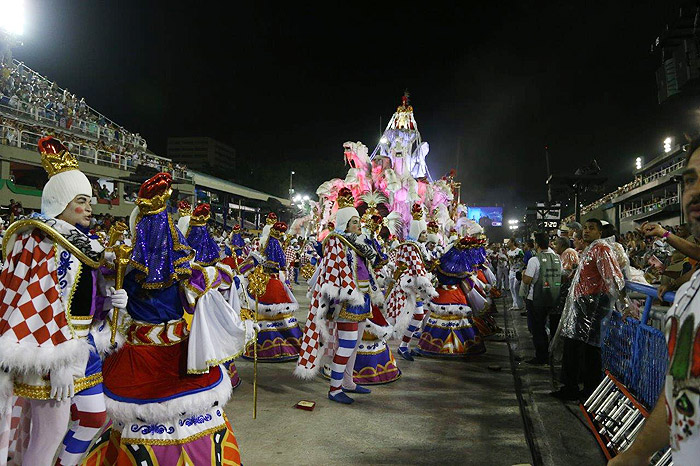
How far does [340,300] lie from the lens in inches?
221

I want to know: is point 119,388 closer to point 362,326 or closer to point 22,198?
point 362,326

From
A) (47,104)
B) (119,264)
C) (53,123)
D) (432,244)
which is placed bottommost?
(119,264)

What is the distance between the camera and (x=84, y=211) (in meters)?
3.13

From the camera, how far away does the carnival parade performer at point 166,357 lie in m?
2.86

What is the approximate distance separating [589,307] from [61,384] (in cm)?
490

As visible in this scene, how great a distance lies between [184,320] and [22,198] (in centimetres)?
2152

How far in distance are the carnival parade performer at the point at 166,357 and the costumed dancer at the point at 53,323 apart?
0.18m

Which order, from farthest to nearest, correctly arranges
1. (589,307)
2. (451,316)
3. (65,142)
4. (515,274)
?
1. (65,142)
2. (515,274)
3. (451,316)
4. (589,307)

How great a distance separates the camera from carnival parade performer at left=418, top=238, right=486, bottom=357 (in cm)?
806

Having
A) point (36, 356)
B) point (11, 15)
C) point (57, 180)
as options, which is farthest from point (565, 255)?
point (11, 15)

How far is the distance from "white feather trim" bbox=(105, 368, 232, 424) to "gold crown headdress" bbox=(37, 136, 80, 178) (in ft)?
4.79

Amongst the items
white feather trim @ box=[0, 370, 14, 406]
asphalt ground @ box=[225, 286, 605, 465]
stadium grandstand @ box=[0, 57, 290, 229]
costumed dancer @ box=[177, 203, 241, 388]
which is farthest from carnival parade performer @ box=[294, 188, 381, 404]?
stadium grandstand @ box=[0, 57, 290, 229]

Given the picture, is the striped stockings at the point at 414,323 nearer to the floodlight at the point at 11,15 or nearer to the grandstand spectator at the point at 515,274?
the grandstand spectator at the point at 515,274

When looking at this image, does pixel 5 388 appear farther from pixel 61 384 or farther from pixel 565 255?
pixel 565 255
